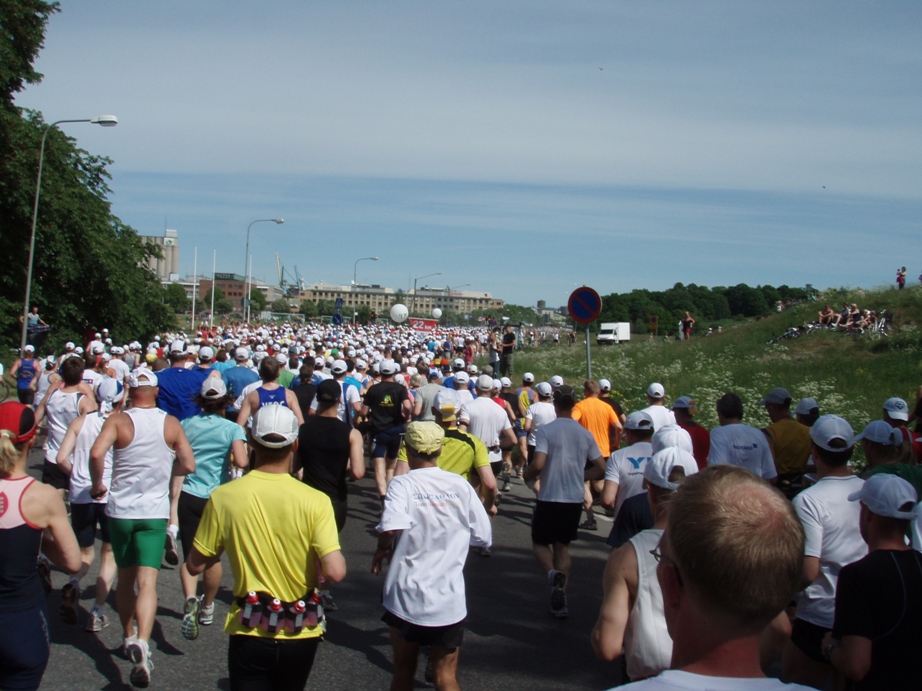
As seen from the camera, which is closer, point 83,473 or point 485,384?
point 83,473

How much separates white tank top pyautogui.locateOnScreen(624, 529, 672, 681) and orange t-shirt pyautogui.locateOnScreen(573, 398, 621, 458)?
6666 millimetres

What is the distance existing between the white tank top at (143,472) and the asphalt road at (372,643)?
3.33ft

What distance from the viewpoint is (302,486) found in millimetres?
3732

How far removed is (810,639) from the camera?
4363 millimetres

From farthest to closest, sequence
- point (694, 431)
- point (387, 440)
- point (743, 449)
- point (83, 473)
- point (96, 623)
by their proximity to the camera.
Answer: point (387, 440) < point (694, 431) < point (743, 449) < point (83, 473) < point (96, 623)

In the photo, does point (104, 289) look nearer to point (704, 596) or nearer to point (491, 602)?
point (491, 602)

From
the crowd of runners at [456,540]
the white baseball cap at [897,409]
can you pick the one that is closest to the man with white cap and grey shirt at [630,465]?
the crowd of runners at [456,540]

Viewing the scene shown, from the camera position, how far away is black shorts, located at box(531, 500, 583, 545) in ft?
22.8

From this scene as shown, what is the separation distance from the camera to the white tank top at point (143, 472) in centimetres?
541

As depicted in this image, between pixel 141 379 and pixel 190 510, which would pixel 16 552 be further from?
pixel 190 510

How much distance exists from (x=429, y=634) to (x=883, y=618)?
2.17 metres

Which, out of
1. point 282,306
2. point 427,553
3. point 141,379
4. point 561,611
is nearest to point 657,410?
point 561,611

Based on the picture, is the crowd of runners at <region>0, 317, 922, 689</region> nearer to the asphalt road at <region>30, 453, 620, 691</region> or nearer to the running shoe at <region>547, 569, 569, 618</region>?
the running shoe at <region>547, 569, 569, 618</region>

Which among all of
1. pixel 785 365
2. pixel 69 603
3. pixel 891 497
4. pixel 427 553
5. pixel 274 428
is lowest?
pixel 69 603
